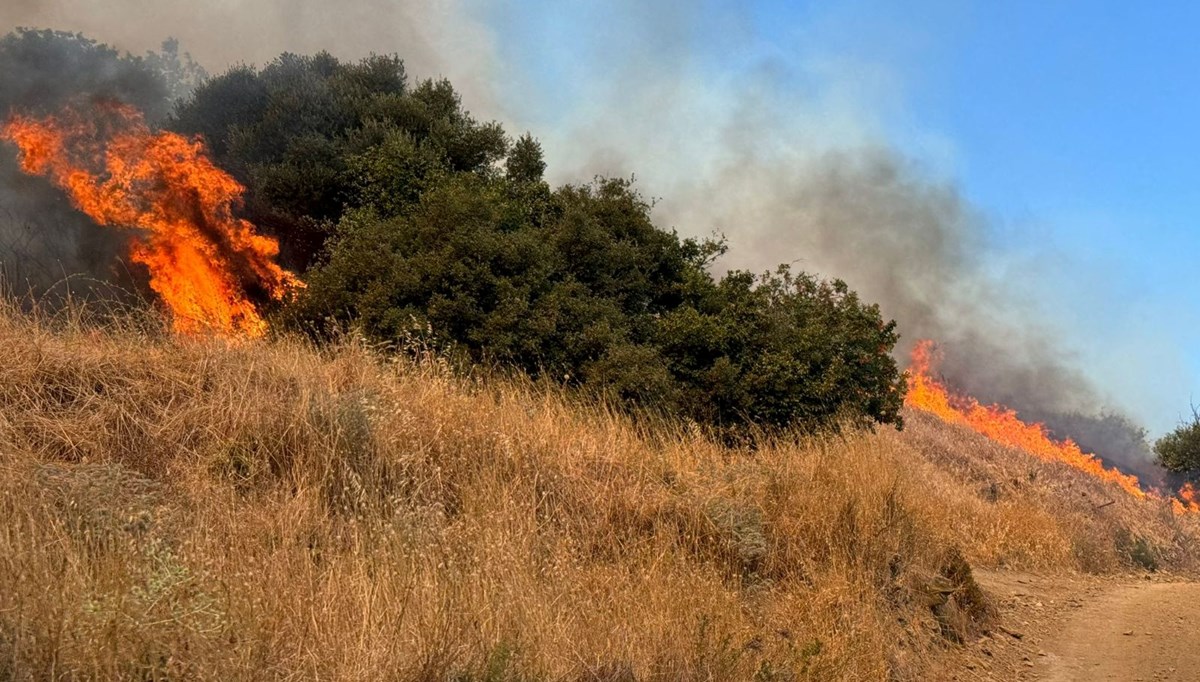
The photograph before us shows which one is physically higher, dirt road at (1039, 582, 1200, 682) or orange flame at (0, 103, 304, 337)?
orange flame at (0, 103, 304, 337)

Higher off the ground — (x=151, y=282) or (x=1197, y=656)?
(x=151, y=282)

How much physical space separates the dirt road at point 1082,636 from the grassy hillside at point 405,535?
48 cm

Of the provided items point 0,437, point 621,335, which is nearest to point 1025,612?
point 621,335

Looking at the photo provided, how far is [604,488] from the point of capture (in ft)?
23.8

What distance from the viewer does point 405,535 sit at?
17.1 ft

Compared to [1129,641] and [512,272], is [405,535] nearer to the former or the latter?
[1129,641]

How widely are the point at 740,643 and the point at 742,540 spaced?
176 cm

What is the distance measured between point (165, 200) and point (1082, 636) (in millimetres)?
19644

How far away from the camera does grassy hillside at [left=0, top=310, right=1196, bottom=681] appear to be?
3535mm

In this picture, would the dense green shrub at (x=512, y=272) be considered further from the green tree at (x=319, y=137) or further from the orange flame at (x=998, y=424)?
the orange flame at (x=998, y=424)

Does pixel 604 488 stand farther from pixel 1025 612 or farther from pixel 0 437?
pixel 1025 612

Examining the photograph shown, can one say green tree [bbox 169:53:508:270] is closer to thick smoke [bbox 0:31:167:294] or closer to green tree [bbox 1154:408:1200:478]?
thick smoke [bbox 0:31:167:294]

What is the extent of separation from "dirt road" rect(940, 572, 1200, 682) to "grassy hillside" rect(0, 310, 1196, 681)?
480 mm

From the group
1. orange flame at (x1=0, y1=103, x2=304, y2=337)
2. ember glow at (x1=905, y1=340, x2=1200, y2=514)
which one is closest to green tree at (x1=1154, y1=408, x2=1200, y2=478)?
ember glow at (x1=905, y1=340, x2=1200, y2=514)
